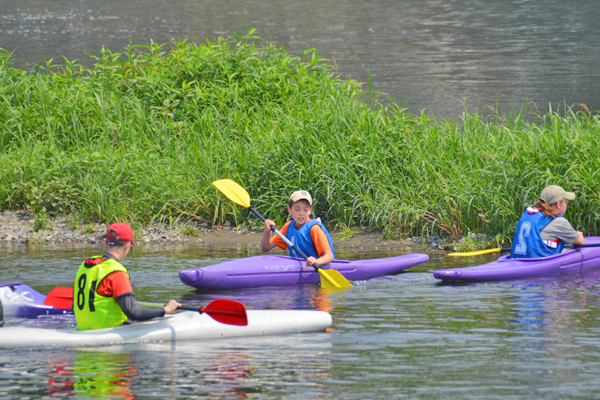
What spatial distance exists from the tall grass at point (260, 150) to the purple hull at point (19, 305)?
Answer: 166 inches

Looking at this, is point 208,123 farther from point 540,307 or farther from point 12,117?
point 540,307

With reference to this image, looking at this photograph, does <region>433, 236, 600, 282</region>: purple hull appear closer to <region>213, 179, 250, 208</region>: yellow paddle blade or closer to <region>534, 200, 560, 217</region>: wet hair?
<region>534, 200, 560, 217</region>: wet hair

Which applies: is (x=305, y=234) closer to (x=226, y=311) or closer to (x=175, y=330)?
(x=226, y=311)

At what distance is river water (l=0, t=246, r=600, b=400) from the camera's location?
422 cm

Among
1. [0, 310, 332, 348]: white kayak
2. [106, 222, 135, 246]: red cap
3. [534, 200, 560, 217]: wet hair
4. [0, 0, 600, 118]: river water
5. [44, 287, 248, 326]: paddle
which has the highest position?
[0, 0, 600, 118]: river water

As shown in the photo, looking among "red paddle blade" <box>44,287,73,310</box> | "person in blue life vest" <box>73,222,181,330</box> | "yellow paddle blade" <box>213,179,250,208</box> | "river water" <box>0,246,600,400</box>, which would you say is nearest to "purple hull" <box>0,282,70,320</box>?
"red paddle blade" <box>44,287,73,310</box>

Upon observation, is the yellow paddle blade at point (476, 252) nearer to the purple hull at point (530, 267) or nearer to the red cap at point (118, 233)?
the purple hull at point (530, 267)

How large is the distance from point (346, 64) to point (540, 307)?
17.9m

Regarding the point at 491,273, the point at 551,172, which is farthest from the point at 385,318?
the point at 551,172

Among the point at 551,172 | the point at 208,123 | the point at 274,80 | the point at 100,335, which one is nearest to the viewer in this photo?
the point at 100,335

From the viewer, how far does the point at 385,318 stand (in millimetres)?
5871

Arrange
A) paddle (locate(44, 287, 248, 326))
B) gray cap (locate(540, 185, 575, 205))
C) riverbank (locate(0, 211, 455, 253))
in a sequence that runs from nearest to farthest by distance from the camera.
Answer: paddle (locate(44, 287, 248, 326)) < gray cap (locate(540, 185, 575, 205)) < riverbank (locate(0, 211, 455, 253))

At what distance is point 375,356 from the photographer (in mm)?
4844

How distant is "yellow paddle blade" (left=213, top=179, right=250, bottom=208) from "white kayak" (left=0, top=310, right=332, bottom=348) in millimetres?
2964
